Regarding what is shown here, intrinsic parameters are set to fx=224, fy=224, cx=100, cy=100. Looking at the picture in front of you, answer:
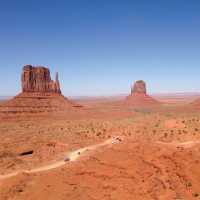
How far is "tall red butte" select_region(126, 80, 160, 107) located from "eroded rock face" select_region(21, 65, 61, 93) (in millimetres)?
57757

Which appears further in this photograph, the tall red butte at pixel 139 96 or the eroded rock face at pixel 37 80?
the tall red butte at pixel 139 96

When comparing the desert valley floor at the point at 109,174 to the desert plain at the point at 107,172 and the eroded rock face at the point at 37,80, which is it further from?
the eroded rock face at the point at 37,80

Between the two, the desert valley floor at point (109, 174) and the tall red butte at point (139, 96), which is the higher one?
the tall red butte at point (139, 96)

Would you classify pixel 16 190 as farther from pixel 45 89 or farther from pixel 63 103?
pixel 45 89

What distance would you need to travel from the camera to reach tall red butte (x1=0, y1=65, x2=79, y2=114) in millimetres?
74738

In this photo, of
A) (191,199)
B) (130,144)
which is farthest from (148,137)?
(191,199)

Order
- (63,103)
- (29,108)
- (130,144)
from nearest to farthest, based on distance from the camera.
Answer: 1. (130,144)
2. (29,108)
3. (63,103)

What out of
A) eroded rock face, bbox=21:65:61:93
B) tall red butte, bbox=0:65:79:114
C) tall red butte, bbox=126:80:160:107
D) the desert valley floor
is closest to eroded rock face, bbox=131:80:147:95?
tall red butte, bbox=126:80:160:107

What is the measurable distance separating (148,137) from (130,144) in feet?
24.1

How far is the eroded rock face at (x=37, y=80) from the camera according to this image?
85.2m

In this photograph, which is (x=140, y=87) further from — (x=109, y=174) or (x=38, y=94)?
(x=109, y=174)

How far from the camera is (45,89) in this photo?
8862cm

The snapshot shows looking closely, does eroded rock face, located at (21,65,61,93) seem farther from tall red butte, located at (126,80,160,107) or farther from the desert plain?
the desert plain

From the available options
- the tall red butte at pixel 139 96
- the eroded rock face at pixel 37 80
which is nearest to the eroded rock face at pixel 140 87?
the tall red butte at pixel 139 96
